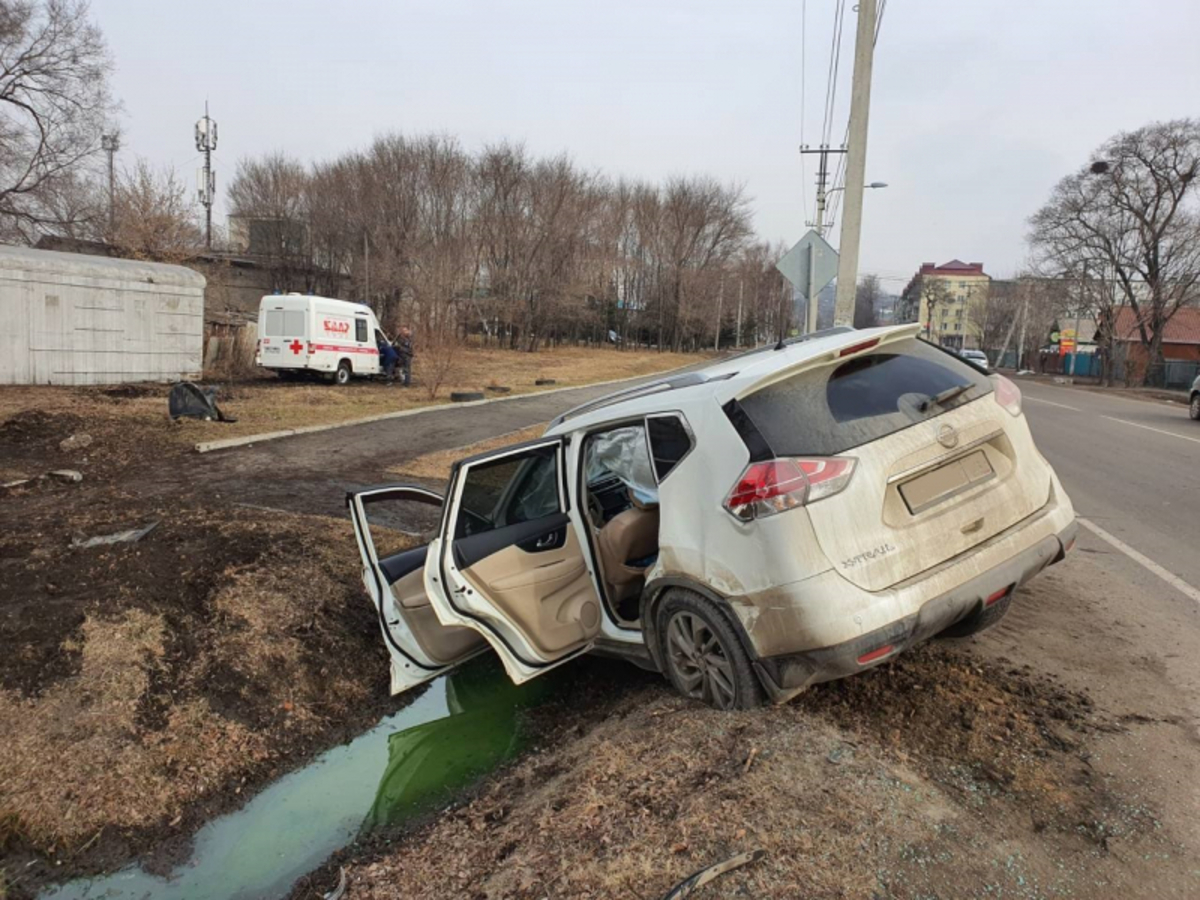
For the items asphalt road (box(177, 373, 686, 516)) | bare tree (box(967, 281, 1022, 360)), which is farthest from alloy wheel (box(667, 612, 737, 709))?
bare tree (box(967, 281, 1022, 360))

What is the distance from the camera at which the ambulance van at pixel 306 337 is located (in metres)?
21.5

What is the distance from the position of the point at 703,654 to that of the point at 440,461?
8.34m

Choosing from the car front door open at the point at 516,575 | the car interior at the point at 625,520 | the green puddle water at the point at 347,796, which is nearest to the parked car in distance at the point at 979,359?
the car interior at the point at 625,520

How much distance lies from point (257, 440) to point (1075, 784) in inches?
454

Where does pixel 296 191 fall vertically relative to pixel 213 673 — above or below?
above

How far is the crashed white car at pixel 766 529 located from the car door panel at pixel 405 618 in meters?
0.02

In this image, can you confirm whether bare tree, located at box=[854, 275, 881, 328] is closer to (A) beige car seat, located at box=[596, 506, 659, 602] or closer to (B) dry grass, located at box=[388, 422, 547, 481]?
(B) dry grass, located at box=[388, 422, 547, 481]

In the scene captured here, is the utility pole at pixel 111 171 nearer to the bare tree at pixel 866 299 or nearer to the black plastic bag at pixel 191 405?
the black plastic bag at pixel 191 405

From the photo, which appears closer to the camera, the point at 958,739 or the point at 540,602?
the point at 958,739

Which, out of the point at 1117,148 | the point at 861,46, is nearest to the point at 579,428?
the point at 861,46

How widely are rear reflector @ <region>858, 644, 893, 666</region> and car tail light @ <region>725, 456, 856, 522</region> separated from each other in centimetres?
63

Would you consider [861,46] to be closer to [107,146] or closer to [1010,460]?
[1010,460]

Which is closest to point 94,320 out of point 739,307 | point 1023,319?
point 739,307

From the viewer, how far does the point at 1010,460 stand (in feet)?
11.8
